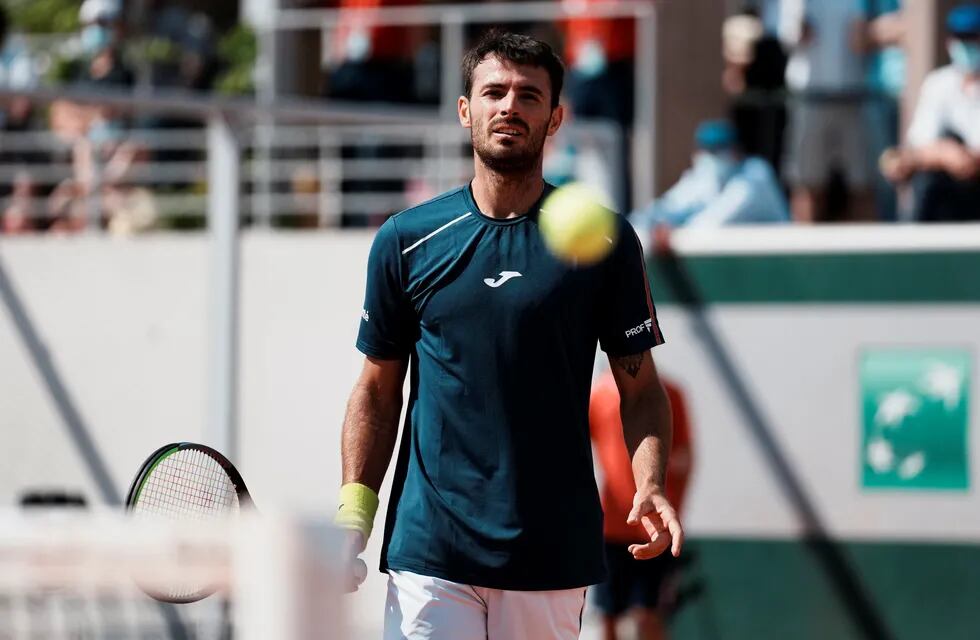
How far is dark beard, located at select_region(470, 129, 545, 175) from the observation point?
4.12 metres

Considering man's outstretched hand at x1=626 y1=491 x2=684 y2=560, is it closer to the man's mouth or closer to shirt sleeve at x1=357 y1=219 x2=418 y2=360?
shirt sleeve at x1=357 y1=219 x2=418 y2=360

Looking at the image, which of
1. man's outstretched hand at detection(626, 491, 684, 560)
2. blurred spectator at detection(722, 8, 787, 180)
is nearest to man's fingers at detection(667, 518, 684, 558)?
man's outstretched hand at detection(626, 491, 684, 560)

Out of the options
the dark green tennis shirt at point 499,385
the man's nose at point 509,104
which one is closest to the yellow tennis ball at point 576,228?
the dark green tennis shirt at point 499,385

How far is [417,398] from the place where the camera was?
4.29 m

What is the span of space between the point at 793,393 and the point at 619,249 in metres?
4.27

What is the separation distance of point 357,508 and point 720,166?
17.7 feet

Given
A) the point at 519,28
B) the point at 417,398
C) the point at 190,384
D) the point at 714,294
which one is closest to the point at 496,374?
the point at 417,398

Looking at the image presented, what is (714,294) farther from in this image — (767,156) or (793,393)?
(767,156)

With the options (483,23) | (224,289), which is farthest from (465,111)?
(483,23)

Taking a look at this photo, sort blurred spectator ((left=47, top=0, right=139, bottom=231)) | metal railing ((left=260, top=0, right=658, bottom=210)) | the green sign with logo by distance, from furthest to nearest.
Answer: blurred spectator ((left=47, top=0, right=139, bottom=231))
metal railing ((left=260, top=0, right=658, bottom=210))
the green sign with logo

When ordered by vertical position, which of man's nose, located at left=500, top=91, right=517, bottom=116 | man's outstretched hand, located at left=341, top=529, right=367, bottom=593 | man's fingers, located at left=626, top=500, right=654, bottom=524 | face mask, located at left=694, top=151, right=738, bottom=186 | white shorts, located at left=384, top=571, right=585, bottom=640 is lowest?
white shorts, located at left=384, top=571, right=585, bottom=640

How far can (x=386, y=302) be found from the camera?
424cm

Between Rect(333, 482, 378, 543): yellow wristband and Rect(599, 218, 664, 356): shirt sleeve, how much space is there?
726 millimetres

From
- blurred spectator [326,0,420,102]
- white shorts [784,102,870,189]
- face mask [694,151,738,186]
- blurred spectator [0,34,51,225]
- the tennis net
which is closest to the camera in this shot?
the tennis net
